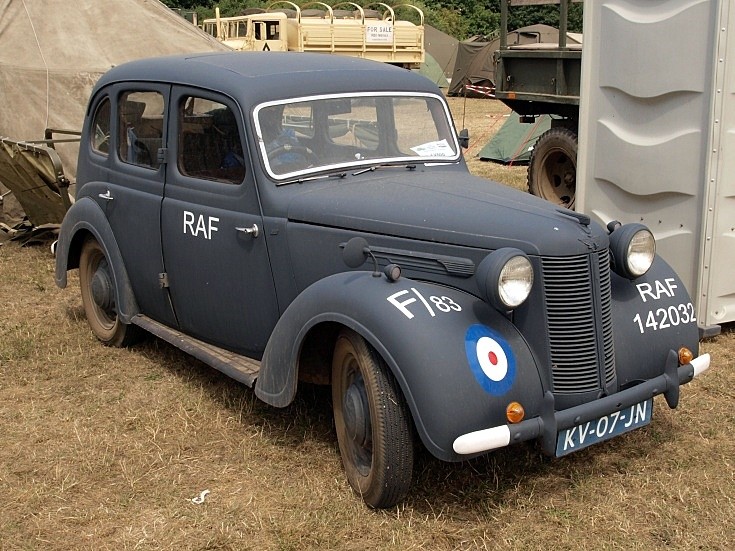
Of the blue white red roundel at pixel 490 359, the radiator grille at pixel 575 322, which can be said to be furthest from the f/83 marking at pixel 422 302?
the radiator grille at pixel 575 322

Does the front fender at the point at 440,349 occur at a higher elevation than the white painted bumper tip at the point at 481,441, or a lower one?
higher

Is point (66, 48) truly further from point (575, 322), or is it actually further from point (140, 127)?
point (575, 322)

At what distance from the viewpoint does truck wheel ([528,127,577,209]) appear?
897 centimetres

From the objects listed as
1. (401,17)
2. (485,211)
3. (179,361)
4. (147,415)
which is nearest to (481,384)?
(485,211)

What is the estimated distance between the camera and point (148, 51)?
9.83m

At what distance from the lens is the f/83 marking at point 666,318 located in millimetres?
3768

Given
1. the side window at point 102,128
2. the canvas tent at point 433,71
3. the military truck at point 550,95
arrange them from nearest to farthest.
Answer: the side window at point 102,128 < the military truck at point 550,95 < the canvas tent at point 433,71

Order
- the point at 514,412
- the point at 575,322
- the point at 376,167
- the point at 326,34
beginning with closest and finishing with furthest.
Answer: the point at 514,412, the point at 575,322, the point at 376,167, the point at 326,34

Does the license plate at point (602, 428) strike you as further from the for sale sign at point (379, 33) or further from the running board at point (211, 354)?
the for sale sign at point (379, 33)

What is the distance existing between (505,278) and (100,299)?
9.91ft

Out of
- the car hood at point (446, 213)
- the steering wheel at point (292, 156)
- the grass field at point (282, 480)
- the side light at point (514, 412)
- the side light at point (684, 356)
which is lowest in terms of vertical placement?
the grass field at point (282, 480)

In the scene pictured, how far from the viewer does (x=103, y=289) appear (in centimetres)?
542

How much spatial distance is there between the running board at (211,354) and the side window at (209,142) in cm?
86

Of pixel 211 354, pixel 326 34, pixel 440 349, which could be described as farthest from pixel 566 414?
pixel 326 34
